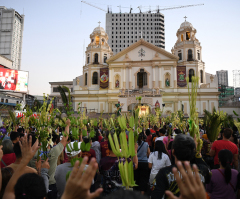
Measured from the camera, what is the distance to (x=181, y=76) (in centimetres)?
3612

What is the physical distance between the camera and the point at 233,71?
62281 mm

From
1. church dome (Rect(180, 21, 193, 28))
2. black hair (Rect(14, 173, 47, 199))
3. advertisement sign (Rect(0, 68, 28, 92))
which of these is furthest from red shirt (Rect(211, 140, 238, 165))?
church dome (Rect(180, 21, 193, 28))

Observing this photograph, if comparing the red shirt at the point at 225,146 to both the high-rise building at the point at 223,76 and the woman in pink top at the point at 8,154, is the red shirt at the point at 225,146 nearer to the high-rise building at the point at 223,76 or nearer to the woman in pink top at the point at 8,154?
the woman in pink top at the point at 8,154

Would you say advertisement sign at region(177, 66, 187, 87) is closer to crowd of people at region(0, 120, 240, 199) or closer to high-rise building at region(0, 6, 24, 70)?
crowd of people at region(0, 120, 240, 199)

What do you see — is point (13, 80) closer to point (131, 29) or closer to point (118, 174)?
point (118, 174)

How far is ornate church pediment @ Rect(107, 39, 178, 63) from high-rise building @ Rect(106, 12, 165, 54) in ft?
169

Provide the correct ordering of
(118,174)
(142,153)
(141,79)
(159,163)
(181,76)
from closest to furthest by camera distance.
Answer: (118,174) → (159,163) → (142,153) → (181,76) → (141,79)

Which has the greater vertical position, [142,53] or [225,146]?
[142,53]

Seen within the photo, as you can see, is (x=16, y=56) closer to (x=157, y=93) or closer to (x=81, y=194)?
(x=157, y=93)

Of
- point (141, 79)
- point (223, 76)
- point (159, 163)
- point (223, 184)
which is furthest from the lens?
point (223, 76)

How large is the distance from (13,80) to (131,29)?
66.1 metres

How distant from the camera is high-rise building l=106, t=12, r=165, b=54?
87.4 metres

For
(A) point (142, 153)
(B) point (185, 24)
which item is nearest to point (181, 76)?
(B) point (185, 24)

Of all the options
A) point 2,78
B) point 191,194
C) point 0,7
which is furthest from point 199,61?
point 0,7
